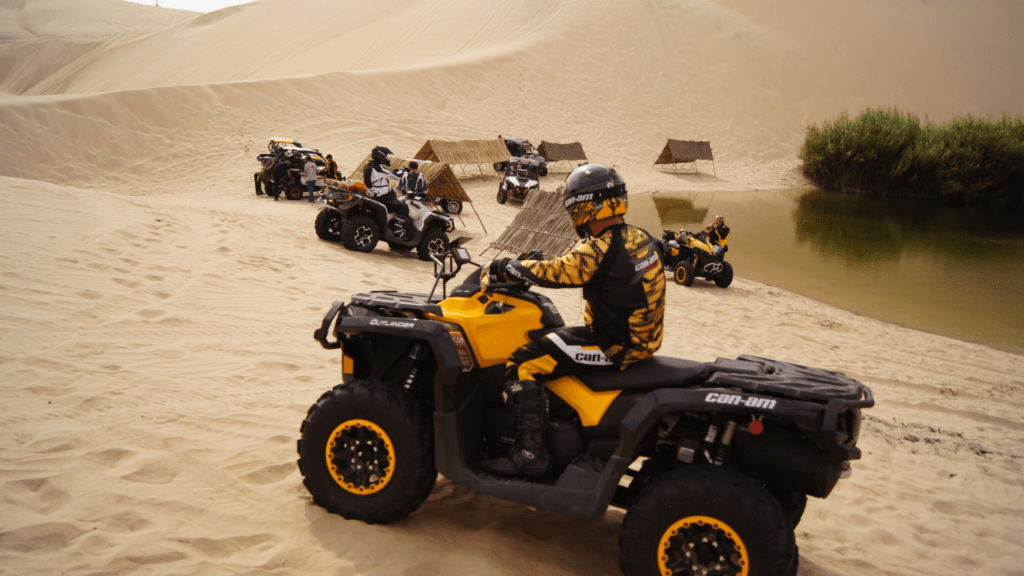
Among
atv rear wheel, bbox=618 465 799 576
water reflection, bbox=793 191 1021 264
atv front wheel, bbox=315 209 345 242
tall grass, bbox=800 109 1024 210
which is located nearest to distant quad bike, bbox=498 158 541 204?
water reflection, bbox=793 191 1021 264

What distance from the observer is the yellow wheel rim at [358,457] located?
364 cm

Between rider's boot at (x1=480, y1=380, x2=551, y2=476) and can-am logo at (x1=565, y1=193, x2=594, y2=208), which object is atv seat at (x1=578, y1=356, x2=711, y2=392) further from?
can-am logo at (x1=565, y1=193, x2=594, y2=208)

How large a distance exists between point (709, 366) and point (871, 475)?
9.22 feet

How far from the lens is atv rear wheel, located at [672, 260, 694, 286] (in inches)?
499

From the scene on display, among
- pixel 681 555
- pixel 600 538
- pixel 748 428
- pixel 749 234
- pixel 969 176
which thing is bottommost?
pixel 600 538

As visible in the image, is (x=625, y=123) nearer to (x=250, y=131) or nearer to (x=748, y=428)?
(x=250, y=131)

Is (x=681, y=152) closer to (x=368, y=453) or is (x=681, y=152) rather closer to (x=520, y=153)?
(x=520, y=153)

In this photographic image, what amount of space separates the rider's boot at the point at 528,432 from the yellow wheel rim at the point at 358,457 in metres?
0.64

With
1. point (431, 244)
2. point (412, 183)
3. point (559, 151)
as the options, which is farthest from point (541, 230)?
point (559, 151)

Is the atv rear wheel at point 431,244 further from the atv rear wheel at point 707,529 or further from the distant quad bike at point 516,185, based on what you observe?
the atv rear wheel at point 707,529

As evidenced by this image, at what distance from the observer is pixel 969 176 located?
33188mm

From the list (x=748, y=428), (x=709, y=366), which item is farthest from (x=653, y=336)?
(x=748, y=428)

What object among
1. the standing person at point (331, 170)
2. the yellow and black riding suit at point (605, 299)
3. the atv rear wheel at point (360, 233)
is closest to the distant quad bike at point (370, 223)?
the atv rear wheel at point (360, 233)

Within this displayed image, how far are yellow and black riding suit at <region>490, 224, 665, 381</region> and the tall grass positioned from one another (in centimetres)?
3669
